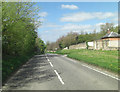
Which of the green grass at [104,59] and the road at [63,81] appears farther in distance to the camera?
the green grass at [104,59]

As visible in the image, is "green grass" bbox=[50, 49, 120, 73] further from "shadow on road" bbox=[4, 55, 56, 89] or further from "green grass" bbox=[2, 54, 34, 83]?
"green grass" bbox=[2, 54, 34, 83]

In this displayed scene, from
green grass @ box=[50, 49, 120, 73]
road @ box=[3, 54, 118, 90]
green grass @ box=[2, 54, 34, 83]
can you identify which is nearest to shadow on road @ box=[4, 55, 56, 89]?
road @ box=[3, 54, 118, 90]

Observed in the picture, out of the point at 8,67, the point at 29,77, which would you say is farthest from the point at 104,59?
the point at 8,67

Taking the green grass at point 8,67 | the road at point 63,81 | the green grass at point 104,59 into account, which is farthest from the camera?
the green grass at point 104,59

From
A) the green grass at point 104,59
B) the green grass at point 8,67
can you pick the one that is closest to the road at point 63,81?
the green grass at point 8,67

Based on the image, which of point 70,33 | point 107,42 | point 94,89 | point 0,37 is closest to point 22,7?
point 0,37

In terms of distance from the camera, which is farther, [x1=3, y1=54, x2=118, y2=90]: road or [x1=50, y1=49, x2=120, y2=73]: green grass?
[x1=50, y1=49, x2=120, y2=73]: green grass

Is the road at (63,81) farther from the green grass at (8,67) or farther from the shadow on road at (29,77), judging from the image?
the green grass at (8,67)

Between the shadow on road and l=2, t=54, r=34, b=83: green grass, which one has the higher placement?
l=2, t=54, r=34, b=83: green grass

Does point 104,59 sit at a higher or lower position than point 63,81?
higher

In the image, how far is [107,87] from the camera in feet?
23.2

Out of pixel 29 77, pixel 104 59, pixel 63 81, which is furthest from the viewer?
pixel 104 59

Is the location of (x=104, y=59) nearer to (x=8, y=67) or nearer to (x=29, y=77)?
(x=29, y=77)

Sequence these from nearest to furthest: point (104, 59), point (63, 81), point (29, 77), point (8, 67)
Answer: point (63, 81)
point (29, 77)
point (8, 67)
point (104, 59)
